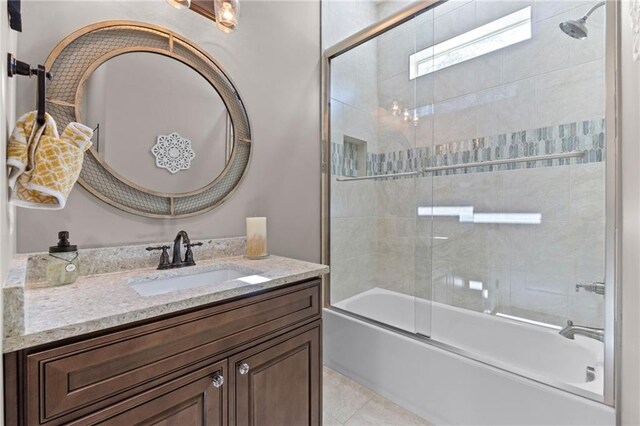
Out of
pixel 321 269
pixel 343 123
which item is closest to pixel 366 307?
pixel 321 269

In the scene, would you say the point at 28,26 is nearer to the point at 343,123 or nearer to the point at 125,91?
the point at 125,91

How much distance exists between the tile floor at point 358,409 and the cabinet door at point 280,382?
17.1 inches

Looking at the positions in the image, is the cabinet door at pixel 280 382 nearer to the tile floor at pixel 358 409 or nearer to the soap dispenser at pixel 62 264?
the tile floor at pixel 358 409

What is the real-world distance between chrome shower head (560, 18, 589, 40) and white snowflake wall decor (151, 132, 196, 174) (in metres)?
2.20

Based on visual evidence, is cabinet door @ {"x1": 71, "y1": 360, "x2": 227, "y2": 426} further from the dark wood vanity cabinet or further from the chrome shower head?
the chrome shower head

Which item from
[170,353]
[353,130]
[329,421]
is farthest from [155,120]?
[329,421]

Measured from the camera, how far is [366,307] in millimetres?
2266

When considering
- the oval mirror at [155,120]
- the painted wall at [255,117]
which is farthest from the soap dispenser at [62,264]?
the oval mirror at [155,120]

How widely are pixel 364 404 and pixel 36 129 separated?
1.86 meters

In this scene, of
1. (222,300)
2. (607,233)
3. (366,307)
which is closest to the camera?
(222,300)

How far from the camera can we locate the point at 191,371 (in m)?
0.81

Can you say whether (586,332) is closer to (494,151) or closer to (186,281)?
(494,151)

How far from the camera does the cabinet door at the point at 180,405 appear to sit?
2.25 ft

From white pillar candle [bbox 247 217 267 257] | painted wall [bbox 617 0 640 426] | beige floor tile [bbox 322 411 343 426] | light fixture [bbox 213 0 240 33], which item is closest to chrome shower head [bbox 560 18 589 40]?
painted wall [bbox 617 0 640 426]
